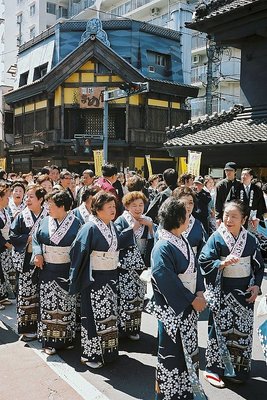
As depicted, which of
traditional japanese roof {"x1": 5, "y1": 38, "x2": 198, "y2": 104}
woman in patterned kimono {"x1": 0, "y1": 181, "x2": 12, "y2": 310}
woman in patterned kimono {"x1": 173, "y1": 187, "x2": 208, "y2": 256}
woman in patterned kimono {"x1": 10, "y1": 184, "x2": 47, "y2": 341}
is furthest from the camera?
traditional japanese roof {"x1": 5, "y1": 38, "x2": 198, "y2": 104}

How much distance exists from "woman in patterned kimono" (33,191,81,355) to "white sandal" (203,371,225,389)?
5.16ft

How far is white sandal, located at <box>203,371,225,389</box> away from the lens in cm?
382

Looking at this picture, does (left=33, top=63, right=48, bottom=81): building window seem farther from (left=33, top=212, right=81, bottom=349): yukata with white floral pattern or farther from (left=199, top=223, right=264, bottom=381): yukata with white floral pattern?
(left=199, top=223, right=264, bottom=381): yukata with white floral pattern

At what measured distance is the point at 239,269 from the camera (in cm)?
382

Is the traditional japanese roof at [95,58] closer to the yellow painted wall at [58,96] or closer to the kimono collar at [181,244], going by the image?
the yellow painted wall at [58,96]

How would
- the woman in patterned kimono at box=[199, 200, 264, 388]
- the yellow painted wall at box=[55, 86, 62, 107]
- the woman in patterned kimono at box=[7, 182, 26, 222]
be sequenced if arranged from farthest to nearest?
1. the yellow painted wall at box=[55, 86, 62, 107]
2. the woman in patterned kimono at box=[7, 182, 26, 222]
3. the woman in patterned kimono at box=[199, 200, 264, 388]

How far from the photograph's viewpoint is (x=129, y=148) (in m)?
23.3

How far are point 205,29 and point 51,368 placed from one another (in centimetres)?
1029

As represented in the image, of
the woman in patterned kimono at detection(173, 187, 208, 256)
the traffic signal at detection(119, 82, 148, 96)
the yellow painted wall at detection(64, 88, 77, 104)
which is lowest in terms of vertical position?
the woman in patterned kimono at detection(173, 187, 208, 256)

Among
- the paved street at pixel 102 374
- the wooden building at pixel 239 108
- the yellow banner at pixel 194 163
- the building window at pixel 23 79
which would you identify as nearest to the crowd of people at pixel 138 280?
the paved street at pixel 102 374

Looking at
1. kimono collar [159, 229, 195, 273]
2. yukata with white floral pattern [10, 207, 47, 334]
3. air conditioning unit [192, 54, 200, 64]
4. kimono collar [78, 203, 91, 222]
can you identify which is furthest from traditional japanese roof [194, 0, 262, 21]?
air conditioning unit [192, 54, 200, 64]

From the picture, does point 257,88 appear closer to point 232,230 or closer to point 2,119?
point 232,230

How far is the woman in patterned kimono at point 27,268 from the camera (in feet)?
16.3

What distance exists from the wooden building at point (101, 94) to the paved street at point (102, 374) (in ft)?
60.2
